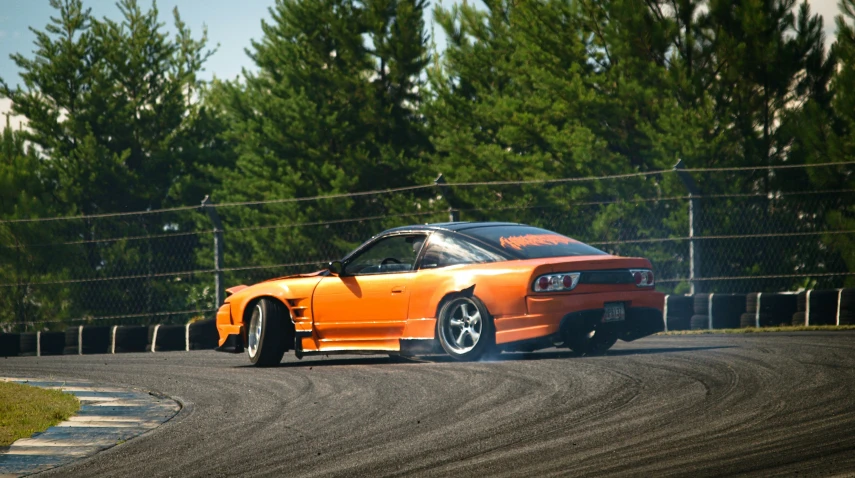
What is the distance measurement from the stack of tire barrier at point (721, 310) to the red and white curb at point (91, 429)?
7.08m

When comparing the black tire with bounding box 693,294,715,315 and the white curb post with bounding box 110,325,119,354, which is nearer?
the black tire with bounding box 693,294,715,315

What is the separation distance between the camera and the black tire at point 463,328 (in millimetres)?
9391

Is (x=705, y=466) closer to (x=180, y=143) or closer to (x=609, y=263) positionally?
(x=609, y=263)

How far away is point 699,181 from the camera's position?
25.2 m

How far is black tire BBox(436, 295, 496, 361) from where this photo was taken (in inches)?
370

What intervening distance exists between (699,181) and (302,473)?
21.4 metres

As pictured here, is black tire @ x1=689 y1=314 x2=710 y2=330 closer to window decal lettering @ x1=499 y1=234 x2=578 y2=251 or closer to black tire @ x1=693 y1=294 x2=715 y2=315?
black tire @ x1=693 y1=294 x2=715 y2=315

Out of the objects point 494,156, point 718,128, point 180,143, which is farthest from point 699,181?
point 180,143

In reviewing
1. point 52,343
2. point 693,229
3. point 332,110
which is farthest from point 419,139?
point 693,229

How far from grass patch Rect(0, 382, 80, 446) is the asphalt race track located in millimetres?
766

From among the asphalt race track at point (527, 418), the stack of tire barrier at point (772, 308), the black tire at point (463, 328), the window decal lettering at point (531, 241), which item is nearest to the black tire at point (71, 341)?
the asphalt race track at point (527, 418)

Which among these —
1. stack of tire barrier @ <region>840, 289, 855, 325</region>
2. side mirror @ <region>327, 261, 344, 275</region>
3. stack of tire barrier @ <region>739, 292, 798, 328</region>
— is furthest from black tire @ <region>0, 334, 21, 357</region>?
stack of tire barrier @ <region>840, 289, 855, 325</region>

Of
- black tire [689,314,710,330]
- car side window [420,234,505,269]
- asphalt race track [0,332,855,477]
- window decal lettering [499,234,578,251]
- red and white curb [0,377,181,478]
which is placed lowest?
red and white curb [0,377,181,478]

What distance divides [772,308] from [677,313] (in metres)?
1.09
